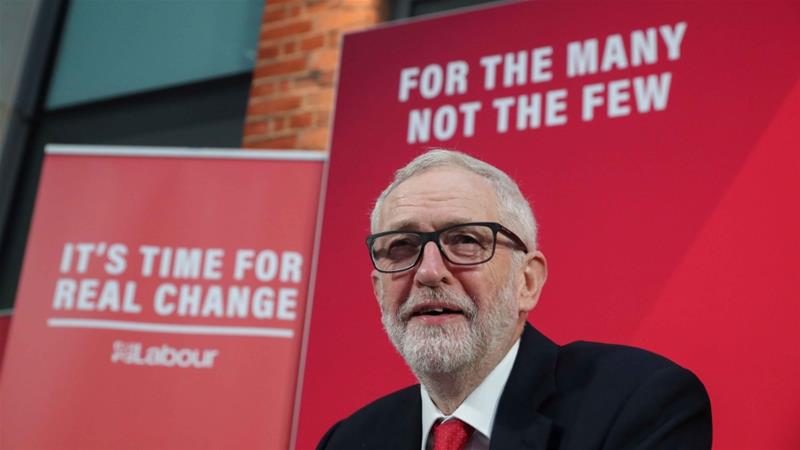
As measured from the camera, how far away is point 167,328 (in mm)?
2834

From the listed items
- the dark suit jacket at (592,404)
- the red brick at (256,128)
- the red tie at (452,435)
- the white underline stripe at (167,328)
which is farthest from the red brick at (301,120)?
the red tie at (452,435)

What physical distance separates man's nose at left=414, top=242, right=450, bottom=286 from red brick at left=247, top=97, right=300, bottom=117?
1.87m

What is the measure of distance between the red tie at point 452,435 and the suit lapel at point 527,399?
94mm

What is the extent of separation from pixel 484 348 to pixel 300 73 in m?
2.07

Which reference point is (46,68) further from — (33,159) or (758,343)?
(758,343)

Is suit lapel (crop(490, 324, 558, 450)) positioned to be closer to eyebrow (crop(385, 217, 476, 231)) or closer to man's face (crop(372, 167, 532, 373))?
man's face (crop(372, 167, 532, 373))

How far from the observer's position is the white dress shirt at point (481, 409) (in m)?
1.72

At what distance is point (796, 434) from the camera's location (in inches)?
80.1

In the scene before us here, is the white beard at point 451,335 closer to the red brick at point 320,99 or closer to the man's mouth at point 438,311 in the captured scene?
the man's mouth at point 438,311

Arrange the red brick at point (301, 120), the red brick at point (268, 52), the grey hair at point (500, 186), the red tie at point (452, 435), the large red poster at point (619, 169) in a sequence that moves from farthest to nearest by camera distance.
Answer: the red brick at point (268, 52), the red brick at point (301, 120), the large red poster at point (619, 169), the grey hair at point (500, 186), the red tie at point (452, 435)

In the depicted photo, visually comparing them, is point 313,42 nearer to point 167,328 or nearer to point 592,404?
point 167,328

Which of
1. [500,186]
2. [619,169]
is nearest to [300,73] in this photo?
[619,169]

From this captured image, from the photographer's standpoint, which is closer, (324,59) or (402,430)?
(402,430)

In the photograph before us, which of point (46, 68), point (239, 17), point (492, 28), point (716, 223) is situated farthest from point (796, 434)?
point (46, 68)
